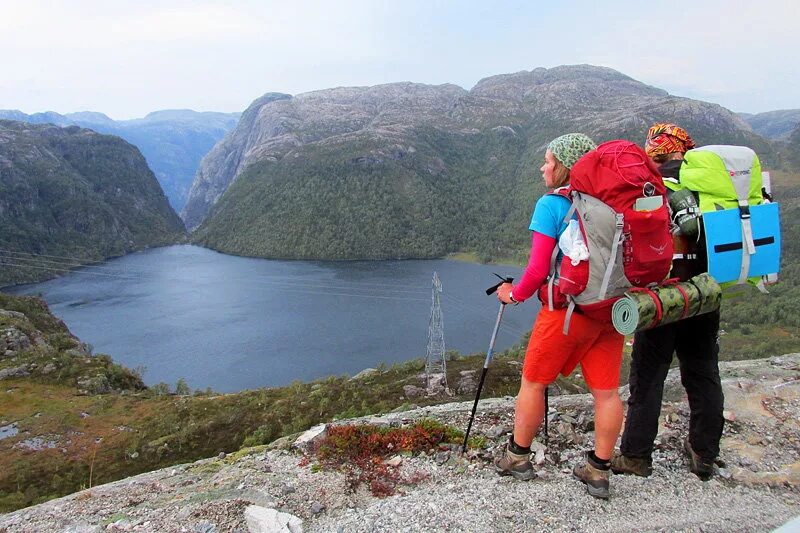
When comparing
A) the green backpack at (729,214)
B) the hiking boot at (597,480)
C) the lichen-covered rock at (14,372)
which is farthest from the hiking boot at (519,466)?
the lichen-covered rock at (14,372)

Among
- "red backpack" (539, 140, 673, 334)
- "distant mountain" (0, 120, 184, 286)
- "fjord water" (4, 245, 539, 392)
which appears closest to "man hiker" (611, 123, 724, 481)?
"red backpack" (539, 140, 673, 334)

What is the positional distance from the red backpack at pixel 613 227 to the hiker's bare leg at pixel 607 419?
2.05 ft

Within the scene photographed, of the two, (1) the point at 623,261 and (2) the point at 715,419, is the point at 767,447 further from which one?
(1) the point at 623,261

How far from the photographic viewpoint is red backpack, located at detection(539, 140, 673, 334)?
306 centimetres

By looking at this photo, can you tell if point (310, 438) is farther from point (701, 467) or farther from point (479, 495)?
point (701, 467)

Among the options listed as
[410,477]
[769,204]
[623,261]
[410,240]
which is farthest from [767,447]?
[410,240]

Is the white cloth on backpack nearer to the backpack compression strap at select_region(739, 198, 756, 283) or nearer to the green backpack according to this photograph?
the green backpack

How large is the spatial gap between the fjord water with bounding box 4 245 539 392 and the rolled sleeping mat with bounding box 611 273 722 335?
54.9 meters

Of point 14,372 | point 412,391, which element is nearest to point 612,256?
point 412,391

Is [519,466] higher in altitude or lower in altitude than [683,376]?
lower

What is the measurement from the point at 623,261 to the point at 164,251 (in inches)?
6649

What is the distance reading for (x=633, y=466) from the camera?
3.94 m

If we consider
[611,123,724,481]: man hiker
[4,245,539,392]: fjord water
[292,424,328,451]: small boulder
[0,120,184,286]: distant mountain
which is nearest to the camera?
[611,123,724,481]: man hiker

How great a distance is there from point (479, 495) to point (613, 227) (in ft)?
7.41
